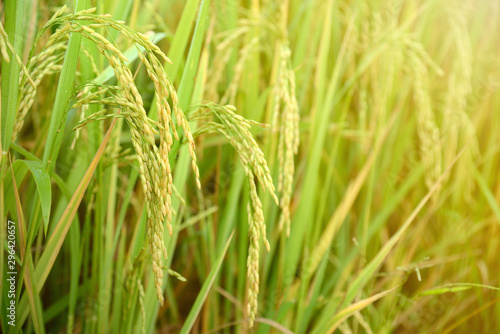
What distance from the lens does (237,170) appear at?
1081 millimetres

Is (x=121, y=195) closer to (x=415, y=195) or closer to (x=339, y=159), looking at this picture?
(x=339, y=159)

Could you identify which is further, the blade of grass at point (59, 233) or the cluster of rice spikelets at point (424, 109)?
the cluster of rice spikelets at point (424, 109)

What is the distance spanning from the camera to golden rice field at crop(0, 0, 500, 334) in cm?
67

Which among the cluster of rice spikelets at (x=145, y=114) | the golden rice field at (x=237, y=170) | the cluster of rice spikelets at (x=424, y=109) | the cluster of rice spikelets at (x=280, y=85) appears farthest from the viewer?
the cluster of rice spikelets at (x=424, y=109)

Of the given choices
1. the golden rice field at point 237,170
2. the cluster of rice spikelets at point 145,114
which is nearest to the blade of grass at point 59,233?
the golden rice field at point 237,170

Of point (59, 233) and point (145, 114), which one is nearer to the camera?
point (145, 114)

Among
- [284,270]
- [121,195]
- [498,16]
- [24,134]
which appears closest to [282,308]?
[284,270]

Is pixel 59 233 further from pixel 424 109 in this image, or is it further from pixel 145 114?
pixel 424 109

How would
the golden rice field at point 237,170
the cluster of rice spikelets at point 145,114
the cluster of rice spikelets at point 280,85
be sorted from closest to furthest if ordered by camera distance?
the cluster of rice spikelets at point 145,114
the golden rice field at point 237,170
the cluster of rice spikelets at point 280,85

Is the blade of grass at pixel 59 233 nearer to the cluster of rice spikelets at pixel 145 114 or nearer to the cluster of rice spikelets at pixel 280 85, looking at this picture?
the cluster of rice spikelets at pixel 145 114

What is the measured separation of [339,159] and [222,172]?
41cm

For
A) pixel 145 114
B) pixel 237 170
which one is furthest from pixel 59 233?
pixel 237 170

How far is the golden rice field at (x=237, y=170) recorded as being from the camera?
67cm

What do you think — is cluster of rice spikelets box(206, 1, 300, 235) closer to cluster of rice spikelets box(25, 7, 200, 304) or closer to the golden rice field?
the golden rice field
